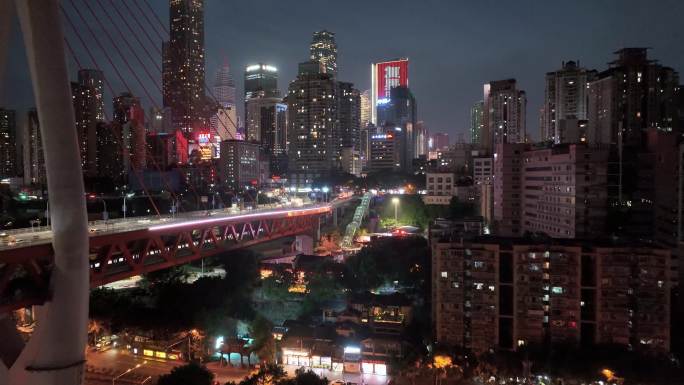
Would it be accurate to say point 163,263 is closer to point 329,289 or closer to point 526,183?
point 329,289

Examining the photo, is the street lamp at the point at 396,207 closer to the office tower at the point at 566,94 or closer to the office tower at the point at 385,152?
the office tower at the point at 566,94

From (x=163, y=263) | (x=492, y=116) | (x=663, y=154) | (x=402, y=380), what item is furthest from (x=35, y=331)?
(x=492, y=116)

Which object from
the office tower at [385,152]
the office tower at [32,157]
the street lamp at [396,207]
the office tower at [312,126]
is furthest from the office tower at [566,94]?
the office tower at [32,157]

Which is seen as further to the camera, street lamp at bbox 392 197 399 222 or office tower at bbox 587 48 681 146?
street lamp at bbox 392 197 399 222

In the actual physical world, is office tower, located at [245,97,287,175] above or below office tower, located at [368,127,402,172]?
above

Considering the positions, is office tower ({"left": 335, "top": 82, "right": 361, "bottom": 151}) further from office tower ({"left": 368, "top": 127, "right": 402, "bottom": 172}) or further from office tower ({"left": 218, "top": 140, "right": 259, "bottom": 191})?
office tower ({"left": 218, "top": 140, "right": 259, "bottom": 191})

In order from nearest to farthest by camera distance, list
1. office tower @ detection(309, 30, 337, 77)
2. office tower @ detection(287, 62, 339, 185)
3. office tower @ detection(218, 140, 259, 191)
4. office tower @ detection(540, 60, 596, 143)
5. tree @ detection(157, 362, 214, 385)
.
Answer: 1. tree @ detection(157, 362, 214, 385)
2. office tower @ detection(540, 60, 596, 143)
3. office tower @ detection(218, 140, 259, 191)
4. office tower @ detection(287, 62, 339, 185)
5. office tower @ detection(309, 30, 337, 77)

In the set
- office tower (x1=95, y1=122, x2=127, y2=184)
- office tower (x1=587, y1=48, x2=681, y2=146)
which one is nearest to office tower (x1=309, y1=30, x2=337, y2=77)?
office tower (x1=95, y1=122, x2=127, y2=184)
